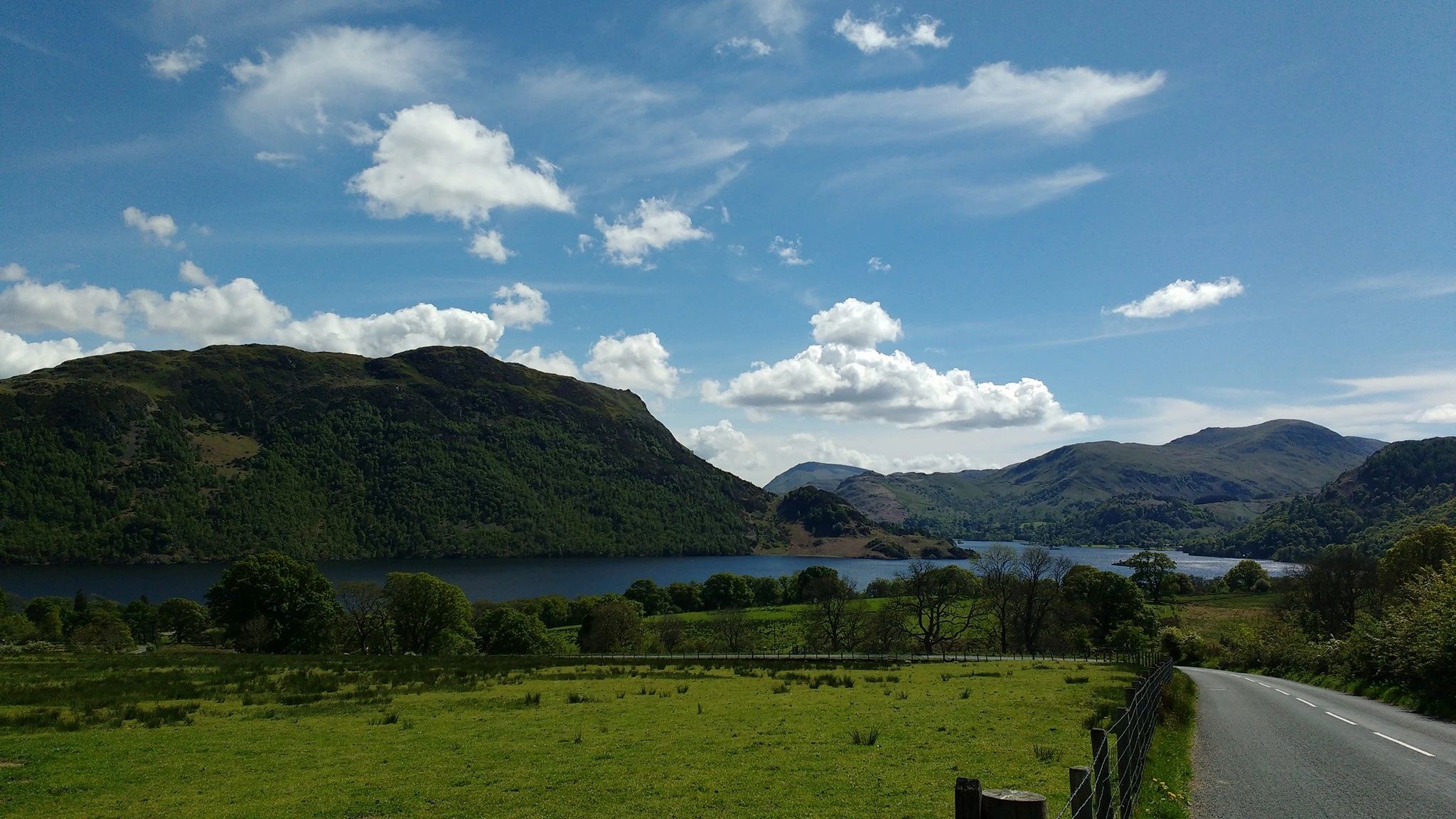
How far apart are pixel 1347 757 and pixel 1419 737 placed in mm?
5261

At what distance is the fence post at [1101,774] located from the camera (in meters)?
8.00

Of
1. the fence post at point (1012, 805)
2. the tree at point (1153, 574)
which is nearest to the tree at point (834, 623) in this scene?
the fence post at point (1012, 805)

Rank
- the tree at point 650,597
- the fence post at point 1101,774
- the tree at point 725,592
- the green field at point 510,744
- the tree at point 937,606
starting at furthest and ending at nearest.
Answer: the tree at point 725,592, the tree at point 650,597, the tree at point 937,606, the green field at point 510,744, the fence post at point 1101,774

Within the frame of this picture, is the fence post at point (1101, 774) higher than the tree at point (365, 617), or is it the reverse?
the fence post at point (1101, 774)

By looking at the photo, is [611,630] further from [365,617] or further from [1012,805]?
[1012,805]

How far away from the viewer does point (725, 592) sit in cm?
15238

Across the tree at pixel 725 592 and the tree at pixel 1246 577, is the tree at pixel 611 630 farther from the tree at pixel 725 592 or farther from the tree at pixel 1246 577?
the tree at pixel 1246 577

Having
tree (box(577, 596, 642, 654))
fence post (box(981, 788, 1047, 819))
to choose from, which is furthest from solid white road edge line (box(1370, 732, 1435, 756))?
tree (box(577, 596, 642, 654))

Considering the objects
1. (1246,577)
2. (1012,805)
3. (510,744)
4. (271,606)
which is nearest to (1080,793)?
(1012,805)

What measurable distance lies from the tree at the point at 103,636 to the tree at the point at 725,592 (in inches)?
3805

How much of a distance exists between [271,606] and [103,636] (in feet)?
84.0

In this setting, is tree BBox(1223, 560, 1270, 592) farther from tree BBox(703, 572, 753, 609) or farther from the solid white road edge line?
the solid white road edge line

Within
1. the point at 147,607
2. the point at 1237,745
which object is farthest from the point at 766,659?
the point at 147,607

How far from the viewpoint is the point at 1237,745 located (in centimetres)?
1728
